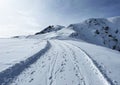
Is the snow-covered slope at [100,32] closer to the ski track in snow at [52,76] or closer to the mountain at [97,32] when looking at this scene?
the mountain at [97,32]

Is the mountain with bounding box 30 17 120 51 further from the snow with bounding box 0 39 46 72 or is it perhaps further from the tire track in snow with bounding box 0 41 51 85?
the tire track in snow with bounding box 0 41 51 85

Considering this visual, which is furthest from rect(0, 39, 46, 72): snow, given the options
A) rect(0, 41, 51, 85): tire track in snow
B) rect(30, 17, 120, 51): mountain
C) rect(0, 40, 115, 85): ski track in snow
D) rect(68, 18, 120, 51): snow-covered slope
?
rect(68, 18, 120, 51): snow-covered slope

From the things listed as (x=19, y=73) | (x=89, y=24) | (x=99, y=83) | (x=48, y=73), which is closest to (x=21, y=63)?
(x=19, y=73)

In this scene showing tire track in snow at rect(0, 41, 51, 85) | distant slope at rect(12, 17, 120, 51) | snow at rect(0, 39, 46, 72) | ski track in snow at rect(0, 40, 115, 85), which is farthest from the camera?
distant slope at rect(12, 17, 120, 51)

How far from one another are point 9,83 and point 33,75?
68.7 inches

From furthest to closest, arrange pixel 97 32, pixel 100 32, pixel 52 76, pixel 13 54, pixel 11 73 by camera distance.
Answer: pixel 100 32
pixel 97 32
pixel 13 54
pixel 11 73
pixel 52 76

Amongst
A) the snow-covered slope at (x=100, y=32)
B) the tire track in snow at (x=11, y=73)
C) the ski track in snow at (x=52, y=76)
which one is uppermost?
the tire track in snow at (x=11, y=73)

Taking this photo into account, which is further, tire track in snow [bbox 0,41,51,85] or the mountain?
the mountain

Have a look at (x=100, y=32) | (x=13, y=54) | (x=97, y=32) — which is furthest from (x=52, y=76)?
(x=100, y=32)

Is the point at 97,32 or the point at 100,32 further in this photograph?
the point at 100,32

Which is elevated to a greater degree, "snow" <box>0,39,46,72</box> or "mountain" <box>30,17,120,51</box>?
"snow" <box>0,39,46,72</box>

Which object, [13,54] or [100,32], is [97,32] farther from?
[13,54]

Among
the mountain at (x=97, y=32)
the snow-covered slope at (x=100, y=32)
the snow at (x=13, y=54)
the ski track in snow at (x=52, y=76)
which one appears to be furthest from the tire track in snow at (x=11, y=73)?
the snow-covered slope at (x=100, y=32)

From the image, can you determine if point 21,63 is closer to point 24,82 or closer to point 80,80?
point 24,82
